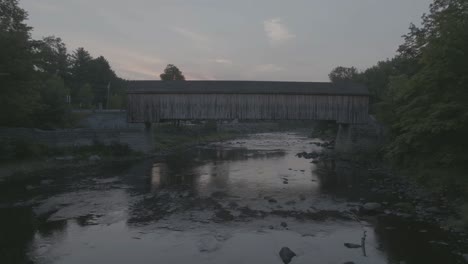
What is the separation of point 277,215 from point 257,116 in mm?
16031

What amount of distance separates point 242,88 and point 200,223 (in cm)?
1770

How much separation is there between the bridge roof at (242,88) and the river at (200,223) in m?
9.70

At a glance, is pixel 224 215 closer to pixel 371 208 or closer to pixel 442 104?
pixel 371 208

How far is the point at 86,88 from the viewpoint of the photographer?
4303 centimetres

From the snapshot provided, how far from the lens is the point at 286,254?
8.71 m

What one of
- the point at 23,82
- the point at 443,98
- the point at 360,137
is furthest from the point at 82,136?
the point at 443,98

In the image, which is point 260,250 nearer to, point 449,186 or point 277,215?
point 277,215

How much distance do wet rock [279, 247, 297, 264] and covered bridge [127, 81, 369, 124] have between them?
62.2 ft

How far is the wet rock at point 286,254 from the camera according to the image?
8.53 metres

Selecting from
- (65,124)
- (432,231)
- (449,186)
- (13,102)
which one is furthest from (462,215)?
(65,124)

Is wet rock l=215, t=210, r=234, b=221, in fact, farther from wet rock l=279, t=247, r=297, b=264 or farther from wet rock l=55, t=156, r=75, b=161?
wet rock l=55, t=156, r=75, b=161

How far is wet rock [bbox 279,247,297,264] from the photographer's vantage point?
8530 mm

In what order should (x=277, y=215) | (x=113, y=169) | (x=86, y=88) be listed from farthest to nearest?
(x=86, y=88), (x=113, y=169), (x=277, y=215)

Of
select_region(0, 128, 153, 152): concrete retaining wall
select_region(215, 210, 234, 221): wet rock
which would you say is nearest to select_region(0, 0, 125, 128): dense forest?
select_region(0, 128, 153, 152): concrete retaining wall
